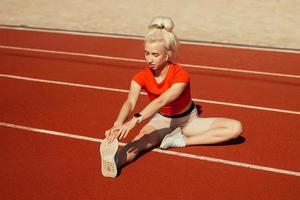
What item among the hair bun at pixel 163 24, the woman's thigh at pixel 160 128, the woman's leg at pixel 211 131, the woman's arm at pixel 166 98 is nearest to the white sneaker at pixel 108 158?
the woman's arm at pixel 166 98

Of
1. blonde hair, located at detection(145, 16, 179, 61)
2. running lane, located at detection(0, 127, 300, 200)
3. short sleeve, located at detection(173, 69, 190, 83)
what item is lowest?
running lane, located at detection(0, 127, 300, 200)

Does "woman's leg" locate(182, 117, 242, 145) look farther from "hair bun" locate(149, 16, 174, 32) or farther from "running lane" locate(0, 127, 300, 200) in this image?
"hair bun" locate(149, 16, 174, 32)

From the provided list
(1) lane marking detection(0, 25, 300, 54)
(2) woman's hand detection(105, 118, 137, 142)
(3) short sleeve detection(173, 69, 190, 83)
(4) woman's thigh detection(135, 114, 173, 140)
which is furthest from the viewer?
(1) lane marking detection(0, 25, 300, 54)

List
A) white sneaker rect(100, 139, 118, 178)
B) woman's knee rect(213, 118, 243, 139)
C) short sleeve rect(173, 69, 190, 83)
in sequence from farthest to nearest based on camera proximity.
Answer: woman's knee rect(213, 118, 243, 139) < short sleeve rect(173, 69, 190, 83) < white sneaker rect(100, 139, 118, 178)

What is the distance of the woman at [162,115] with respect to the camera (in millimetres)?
3765

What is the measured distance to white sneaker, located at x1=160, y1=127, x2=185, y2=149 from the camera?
14.0 ft

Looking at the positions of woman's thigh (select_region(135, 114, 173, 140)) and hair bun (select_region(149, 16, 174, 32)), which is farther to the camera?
woman's thigh (select_region(135, 114, 173, 140))

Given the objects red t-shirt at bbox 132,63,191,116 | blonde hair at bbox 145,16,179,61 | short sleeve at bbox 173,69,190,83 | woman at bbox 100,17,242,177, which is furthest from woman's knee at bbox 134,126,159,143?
blonde hair at bbox 145,16,179,61

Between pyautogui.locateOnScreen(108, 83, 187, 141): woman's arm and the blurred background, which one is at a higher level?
the blurred background

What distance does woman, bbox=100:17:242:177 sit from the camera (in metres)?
3.77

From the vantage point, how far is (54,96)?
614 cm

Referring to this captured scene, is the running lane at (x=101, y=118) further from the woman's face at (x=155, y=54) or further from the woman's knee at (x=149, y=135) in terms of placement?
the woman's face at (x=155, y=54)

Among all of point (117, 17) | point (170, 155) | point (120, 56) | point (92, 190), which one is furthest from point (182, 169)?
point (117, 17)

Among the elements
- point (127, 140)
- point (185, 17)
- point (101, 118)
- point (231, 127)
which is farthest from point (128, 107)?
point (185, 17)
